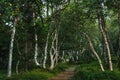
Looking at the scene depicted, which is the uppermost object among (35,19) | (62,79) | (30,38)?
(35,19)

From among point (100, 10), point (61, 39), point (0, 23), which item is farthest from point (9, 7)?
point (61, 39)

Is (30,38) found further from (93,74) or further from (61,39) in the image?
(61,39)

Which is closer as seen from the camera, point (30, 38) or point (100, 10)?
point (100, 10)

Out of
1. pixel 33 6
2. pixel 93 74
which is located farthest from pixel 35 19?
pixel 93 74

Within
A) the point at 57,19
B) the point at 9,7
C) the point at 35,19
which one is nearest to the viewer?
the point at 9,7

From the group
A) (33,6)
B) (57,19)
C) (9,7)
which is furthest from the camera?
(57,19)

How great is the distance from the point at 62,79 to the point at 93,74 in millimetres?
4398

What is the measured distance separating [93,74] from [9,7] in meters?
7.82

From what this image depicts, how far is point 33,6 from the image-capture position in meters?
25.3

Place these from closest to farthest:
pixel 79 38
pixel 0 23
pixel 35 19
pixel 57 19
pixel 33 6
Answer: pixel 0 23, pixel 33 6, pixel 35 19, pixel 57 19, pixel 79 38

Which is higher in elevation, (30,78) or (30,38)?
(30,38)

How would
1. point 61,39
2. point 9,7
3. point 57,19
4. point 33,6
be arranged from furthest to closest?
point 61,39 → point 57,19 → point 33,6 → point 9,7

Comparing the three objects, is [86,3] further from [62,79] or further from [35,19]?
[35,19]

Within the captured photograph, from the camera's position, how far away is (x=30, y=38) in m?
29.0
